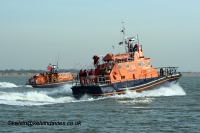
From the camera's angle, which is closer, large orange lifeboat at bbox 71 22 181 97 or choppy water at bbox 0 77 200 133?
choppy water at bbox 0 77 200 133

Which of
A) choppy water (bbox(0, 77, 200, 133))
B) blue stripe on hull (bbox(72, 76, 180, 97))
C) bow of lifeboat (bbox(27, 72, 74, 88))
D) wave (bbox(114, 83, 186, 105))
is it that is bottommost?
choppy water (bbox(0, 77, 200, 133))

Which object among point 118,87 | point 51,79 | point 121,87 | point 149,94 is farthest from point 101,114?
point 51,79

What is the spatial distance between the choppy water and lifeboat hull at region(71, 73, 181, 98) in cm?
39

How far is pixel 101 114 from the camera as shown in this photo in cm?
1920

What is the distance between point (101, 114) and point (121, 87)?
26.6 ft

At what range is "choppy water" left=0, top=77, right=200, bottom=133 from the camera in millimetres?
15836

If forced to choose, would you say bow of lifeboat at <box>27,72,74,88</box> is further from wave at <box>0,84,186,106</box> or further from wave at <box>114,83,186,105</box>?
wave at <box>0,84,186,106</box>

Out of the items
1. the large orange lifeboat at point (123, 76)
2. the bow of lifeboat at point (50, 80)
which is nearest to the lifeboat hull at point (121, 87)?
the large orange lifeboat at point (123, 76)

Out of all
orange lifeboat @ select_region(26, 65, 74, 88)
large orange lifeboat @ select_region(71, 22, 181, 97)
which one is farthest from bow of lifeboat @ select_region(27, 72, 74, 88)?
large orange lifeboat @ select_region(71, 22, 181, 97)

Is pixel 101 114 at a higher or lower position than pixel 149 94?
lower

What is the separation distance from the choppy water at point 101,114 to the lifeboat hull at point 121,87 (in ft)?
1.26

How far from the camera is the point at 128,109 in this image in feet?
68.9

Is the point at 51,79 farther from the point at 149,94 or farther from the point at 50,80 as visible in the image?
the point at 149,94

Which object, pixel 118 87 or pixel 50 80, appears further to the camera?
pixel 50 80
